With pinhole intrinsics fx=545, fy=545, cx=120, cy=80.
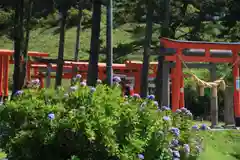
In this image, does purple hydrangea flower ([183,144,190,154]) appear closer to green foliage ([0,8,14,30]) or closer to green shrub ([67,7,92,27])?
green shrub ([67,7,92,27])

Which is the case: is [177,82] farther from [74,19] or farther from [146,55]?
[74,19]

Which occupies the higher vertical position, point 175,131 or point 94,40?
point 94,40

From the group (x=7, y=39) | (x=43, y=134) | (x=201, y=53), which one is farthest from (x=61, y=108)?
(x=7, y=39)

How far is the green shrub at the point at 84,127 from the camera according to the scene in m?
5.57

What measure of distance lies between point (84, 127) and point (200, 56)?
12.1 m

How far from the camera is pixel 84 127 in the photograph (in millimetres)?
5480

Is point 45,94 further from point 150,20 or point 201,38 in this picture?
point 201,38

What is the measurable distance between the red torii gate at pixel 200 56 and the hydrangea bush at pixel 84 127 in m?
10.1

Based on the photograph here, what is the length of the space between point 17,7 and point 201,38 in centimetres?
1291

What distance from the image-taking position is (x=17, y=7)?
20.7m

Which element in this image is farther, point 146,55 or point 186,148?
point 146,55

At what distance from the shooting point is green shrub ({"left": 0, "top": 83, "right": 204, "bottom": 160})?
557cm

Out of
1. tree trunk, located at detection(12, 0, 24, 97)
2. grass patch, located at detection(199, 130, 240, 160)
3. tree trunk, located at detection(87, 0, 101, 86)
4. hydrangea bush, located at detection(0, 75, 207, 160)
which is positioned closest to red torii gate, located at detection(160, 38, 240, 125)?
tree trunk, located at detection(87, 0, 101, 86)

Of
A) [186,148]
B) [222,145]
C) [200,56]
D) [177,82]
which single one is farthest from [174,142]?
[200,56]
